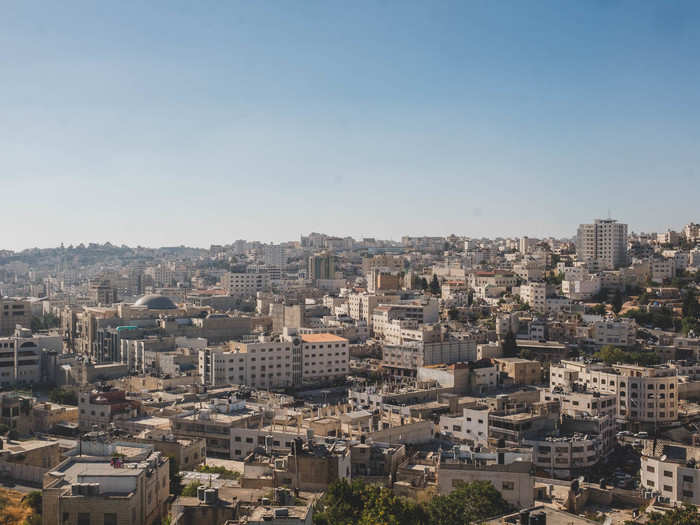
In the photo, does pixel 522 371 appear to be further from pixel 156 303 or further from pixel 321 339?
pixel 156 303

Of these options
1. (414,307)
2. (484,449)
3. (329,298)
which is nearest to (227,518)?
(484,449)

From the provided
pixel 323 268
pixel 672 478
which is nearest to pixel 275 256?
pixel 323 268

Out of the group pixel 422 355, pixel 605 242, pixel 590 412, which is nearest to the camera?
pixel 590 412

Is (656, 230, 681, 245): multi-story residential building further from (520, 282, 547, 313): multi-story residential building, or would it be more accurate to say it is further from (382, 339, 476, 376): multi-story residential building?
(382, 339, 476, 376): multi-story residential building

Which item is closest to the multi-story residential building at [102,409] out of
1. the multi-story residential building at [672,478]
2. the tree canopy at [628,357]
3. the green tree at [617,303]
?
the multi-story residential building at [672,478]

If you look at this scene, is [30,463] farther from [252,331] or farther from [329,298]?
[329,298]

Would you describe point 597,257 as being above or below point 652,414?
above
